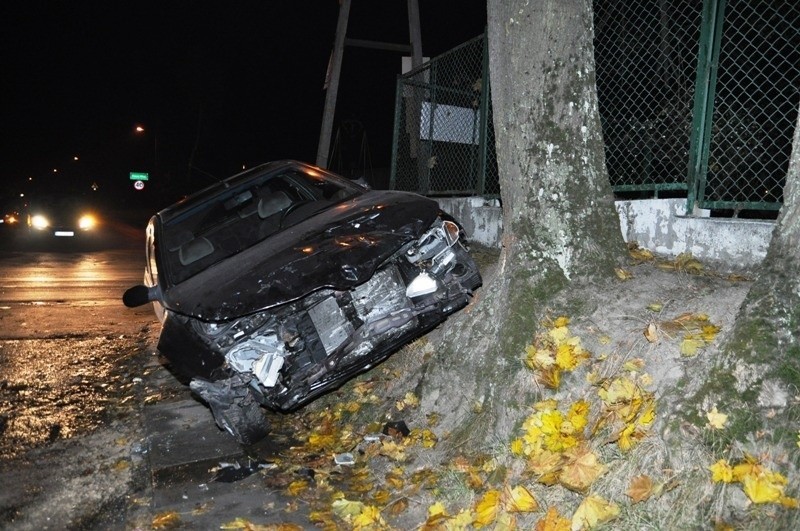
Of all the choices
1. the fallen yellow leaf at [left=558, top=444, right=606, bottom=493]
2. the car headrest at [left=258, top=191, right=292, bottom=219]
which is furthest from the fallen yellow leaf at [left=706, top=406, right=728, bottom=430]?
the car headrest at [left=258, top=191, right=292, bottom=219]

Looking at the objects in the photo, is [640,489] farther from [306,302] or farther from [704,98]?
[704,98]

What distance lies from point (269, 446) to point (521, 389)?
179 centimetres

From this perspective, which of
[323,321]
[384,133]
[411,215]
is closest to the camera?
[323,321]

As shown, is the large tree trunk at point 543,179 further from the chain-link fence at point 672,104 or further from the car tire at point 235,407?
the chain-link fence at point 672,104

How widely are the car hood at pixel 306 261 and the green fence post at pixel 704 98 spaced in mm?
1932

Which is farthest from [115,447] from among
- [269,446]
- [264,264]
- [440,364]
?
[440,364]

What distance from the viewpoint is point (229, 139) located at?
1849 inches

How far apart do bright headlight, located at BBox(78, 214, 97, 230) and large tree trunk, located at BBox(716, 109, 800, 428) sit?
2255 centimetres

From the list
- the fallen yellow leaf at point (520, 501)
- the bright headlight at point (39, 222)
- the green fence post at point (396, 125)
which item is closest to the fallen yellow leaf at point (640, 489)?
the fallen yellow leaf at point (520, 501)

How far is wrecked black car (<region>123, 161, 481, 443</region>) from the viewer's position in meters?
4.11

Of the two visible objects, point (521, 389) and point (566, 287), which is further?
point (566, 287)

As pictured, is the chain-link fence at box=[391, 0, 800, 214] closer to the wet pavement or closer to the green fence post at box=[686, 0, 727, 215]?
the green fence post at box=[686, 0, 727, 215]

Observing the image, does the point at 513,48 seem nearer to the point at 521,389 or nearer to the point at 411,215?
the point at 411,215

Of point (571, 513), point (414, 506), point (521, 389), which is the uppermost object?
point (521, 389)
